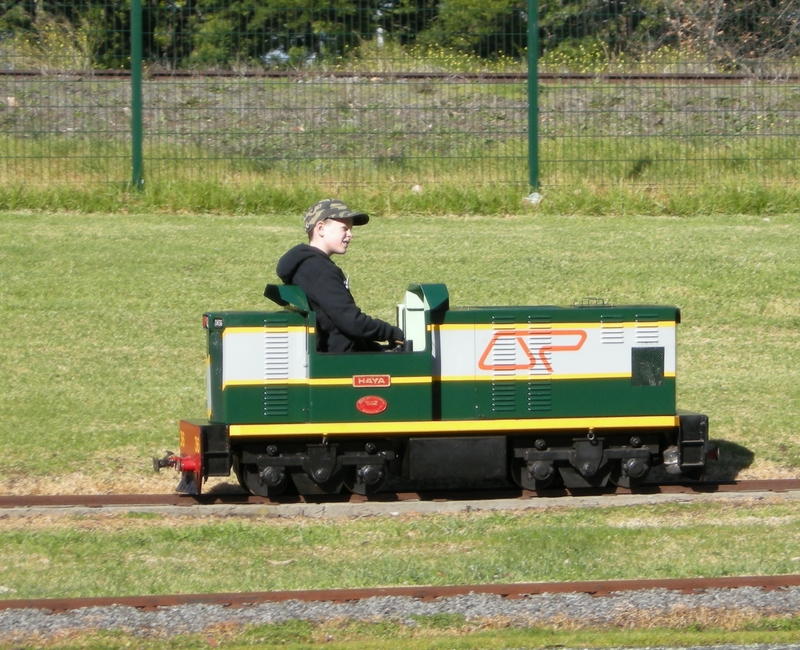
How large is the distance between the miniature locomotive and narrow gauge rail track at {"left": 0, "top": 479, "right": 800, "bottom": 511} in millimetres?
126

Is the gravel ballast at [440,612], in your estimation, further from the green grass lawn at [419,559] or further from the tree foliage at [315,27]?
the tree foliage at [315,27]

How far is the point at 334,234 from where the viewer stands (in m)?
7.29

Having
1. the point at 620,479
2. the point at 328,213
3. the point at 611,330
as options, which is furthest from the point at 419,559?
the point at 328,213

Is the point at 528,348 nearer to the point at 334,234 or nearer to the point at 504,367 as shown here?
the point at 504,367

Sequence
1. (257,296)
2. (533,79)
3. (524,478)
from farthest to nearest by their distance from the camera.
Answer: (533,79)
(257,296)
(524,478)

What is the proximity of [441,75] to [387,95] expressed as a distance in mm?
755

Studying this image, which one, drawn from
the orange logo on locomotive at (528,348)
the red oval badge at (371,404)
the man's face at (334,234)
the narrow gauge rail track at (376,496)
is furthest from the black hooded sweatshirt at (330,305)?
the narrow gauge rail track at (376,496)

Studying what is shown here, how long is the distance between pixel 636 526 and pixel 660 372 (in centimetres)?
106

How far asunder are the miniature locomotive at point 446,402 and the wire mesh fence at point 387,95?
312 inches

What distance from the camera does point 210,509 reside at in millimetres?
7418

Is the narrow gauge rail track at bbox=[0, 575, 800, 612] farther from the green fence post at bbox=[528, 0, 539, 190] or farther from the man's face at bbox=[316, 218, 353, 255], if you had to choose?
the green fence post at bbox=[528, 0, 539, 190]

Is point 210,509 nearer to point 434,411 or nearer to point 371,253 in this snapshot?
point 434,411

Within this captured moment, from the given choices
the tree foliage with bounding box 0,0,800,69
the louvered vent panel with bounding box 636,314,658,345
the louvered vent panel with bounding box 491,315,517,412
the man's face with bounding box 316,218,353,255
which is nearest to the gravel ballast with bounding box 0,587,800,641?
the louvered vent panel with bounding box 491,315,517,412

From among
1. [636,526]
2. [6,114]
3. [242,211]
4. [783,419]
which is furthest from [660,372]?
[6,114]
